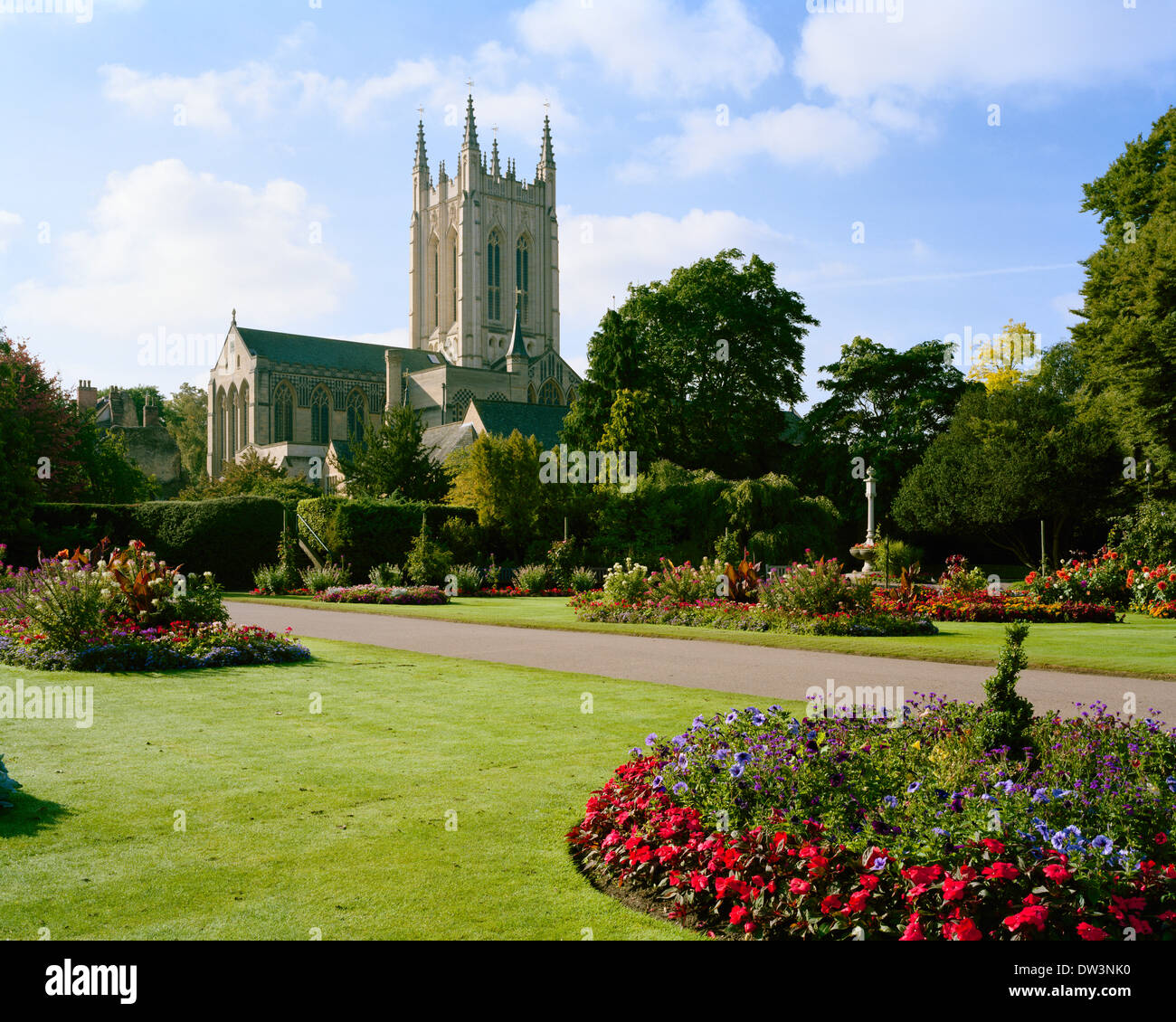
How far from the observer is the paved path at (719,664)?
9.40 metres

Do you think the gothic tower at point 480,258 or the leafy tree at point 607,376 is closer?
the leafy tree at point 607,376

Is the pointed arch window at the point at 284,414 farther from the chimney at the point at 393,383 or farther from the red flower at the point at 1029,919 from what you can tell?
the red flower at the point at 1029,919

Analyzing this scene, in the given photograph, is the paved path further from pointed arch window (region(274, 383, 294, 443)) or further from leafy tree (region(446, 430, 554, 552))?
pointed arch window (region(274, 383, 294, 443))

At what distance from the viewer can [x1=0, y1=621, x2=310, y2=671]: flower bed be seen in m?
10.9

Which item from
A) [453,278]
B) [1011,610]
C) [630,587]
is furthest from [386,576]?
[453,278]

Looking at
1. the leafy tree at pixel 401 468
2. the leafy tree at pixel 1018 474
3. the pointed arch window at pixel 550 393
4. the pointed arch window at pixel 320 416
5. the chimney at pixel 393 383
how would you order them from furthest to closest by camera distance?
the pointed arch window at pixel 550 393
the pointed arch window at pixel 320 416
the chimney at pixel 393 383
the leafy tree at pixel 401 468
the leafy tree at pixel 1018 474

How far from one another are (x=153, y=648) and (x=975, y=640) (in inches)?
451

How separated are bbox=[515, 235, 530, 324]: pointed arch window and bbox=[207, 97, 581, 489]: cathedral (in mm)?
106

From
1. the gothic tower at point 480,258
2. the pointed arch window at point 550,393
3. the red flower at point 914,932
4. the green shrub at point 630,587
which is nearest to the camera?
the red flower at point 914,932

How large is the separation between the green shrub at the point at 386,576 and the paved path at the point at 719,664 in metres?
8.35

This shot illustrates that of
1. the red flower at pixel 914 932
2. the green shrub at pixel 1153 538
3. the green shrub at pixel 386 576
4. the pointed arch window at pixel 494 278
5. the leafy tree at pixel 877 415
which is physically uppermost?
the pointed arch window at pixel 494 278

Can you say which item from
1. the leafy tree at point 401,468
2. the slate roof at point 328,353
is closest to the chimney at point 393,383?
the slate roof at point 328,353
